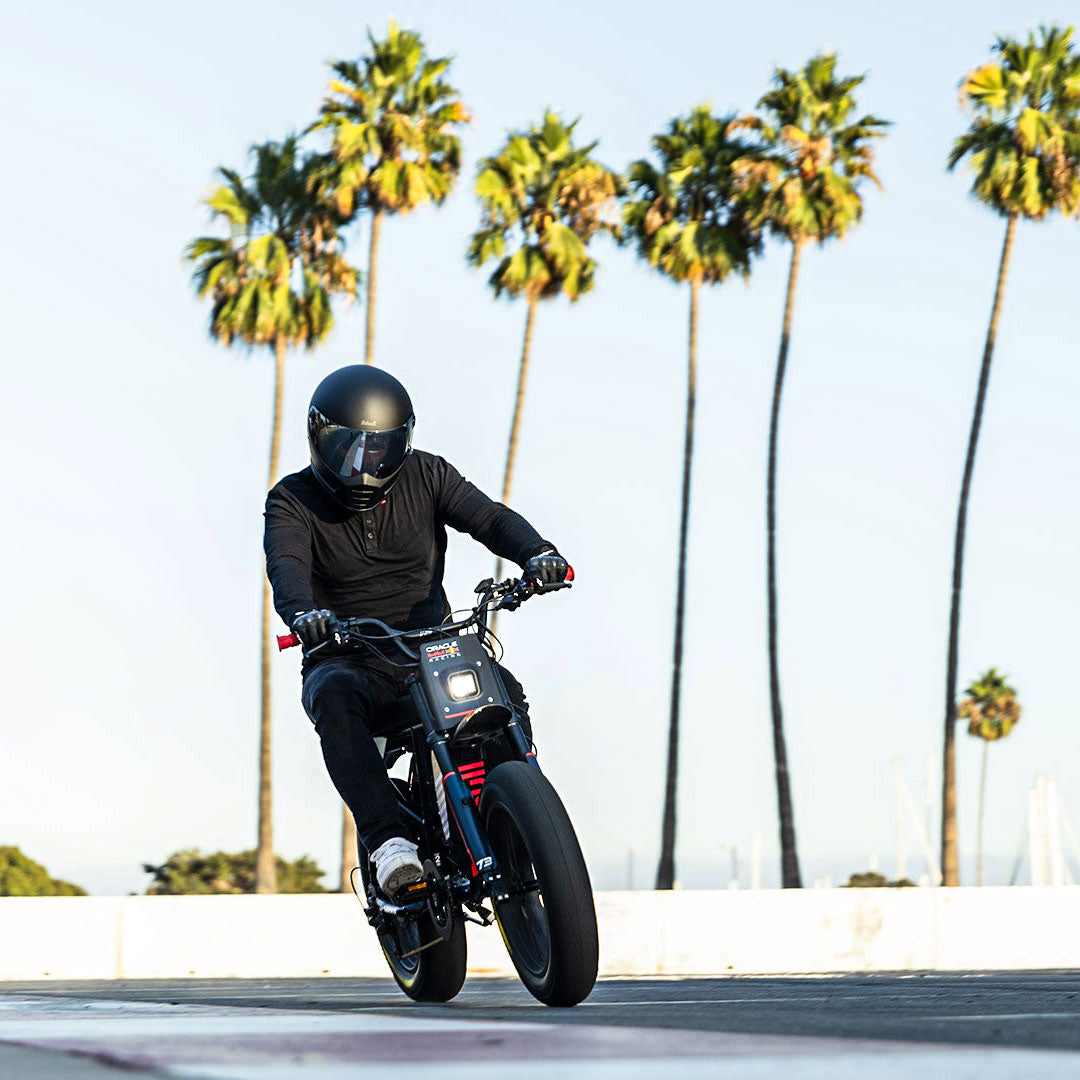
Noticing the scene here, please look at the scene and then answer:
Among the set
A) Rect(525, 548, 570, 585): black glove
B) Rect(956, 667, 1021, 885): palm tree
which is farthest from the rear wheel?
Rect(956, 667, 1021, 885): palm tree

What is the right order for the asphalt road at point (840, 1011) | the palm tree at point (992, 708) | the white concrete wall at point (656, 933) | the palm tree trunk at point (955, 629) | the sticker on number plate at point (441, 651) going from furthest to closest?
1. the palm tree at point (992, 708)
2. the palm tree trunk at point (955, 629)
3. the white concrete wall at point (656, 933)
4. the sticker on number plate at point (441, 651)
5. the asphalt road at point (840, 1011)

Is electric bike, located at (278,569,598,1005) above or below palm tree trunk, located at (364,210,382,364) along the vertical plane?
below

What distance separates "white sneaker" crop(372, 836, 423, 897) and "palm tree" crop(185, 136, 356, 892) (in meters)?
34.3

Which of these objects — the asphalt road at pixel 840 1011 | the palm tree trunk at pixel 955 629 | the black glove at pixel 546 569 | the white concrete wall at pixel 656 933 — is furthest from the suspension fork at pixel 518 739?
the palm tree trunk at pixel 955 629

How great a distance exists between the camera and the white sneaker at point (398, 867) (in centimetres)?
593

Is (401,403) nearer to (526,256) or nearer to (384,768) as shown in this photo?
(384,768)

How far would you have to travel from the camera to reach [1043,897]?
1792 cm

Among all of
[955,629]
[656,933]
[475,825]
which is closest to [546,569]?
[475,825]

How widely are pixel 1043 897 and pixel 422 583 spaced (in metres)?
12.8

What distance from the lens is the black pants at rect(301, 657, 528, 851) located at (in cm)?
611

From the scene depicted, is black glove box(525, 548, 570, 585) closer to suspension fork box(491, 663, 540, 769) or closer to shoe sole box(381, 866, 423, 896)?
suspension fork box(491, 663, 540, 769)

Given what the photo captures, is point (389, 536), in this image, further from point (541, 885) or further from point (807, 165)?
point (807, 165)

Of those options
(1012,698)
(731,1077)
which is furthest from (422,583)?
(1012,698)

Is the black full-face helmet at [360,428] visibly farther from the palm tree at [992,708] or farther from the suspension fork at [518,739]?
the palm tree at [992,708]
